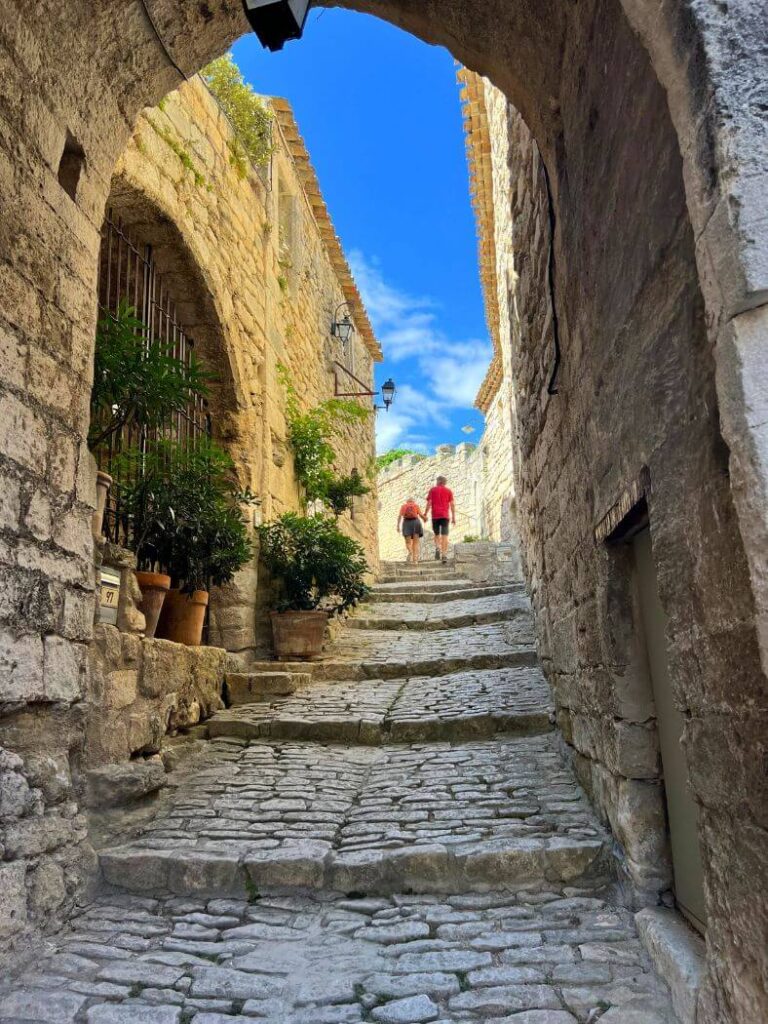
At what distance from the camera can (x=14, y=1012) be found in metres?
2.05

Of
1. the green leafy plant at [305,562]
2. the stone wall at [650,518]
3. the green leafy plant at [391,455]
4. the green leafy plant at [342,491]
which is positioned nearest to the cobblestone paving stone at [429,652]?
the green leafy plant at [305,562]

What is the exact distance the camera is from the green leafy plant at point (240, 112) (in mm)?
6949

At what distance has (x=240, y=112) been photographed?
24.0 feet

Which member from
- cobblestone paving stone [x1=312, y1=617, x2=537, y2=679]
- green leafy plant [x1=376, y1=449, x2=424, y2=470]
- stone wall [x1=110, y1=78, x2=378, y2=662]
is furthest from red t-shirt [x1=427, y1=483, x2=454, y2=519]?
green leafy plant [x1=376, y1=449, x2=424, y2=470]

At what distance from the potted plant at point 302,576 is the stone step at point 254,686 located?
0.95 m

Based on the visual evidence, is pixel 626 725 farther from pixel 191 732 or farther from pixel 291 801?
pixel 191 732

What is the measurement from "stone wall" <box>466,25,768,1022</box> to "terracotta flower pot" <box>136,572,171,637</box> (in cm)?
233

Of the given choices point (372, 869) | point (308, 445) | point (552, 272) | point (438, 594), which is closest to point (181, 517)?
point (372, 869)

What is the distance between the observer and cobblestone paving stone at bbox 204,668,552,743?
4.57 metres

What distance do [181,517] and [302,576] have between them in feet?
6.63

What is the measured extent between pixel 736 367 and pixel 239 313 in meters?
5.86

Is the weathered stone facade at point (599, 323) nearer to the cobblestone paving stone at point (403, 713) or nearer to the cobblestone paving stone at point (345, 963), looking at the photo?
the cobblestone paving stone at point (345, 963)

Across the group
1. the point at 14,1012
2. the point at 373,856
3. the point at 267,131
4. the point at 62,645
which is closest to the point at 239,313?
the point at 267,131

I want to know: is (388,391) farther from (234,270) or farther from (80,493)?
(80,493)
